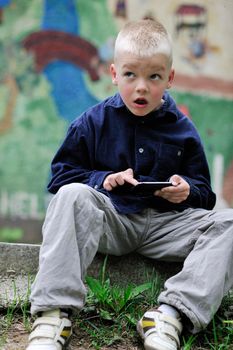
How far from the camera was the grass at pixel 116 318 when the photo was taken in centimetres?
251

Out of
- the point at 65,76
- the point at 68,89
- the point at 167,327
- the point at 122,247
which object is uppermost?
the point at 65,76

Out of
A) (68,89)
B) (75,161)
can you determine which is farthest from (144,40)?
(68,89)

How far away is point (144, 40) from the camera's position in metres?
2.72

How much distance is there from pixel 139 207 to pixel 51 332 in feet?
2.36

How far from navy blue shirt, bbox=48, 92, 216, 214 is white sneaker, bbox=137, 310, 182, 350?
53 centimetres

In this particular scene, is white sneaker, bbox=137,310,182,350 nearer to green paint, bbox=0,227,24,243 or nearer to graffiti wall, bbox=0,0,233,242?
graffiti wall, bbox=0,0,233,242

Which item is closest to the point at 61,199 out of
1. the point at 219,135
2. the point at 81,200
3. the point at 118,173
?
the point at 81,200

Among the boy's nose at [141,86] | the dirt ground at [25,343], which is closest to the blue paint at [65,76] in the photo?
the boy's nose at [141,86]

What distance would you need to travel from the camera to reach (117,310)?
8.70 feet

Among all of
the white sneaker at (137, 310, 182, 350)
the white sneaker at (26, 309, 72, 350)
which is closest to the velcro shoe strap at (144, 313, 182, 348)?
the white sneaker at (137, 310, 182, 350)

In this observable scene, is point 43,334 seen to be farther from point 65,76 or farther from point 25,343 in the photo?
point 65,76

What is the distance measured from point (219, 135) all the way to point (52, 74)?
1.48 metres

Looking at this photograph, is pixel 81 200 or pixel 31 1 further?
pixel 31 1

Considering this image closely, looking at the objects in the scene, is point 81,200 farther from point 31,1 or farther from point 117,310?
point 31,1
